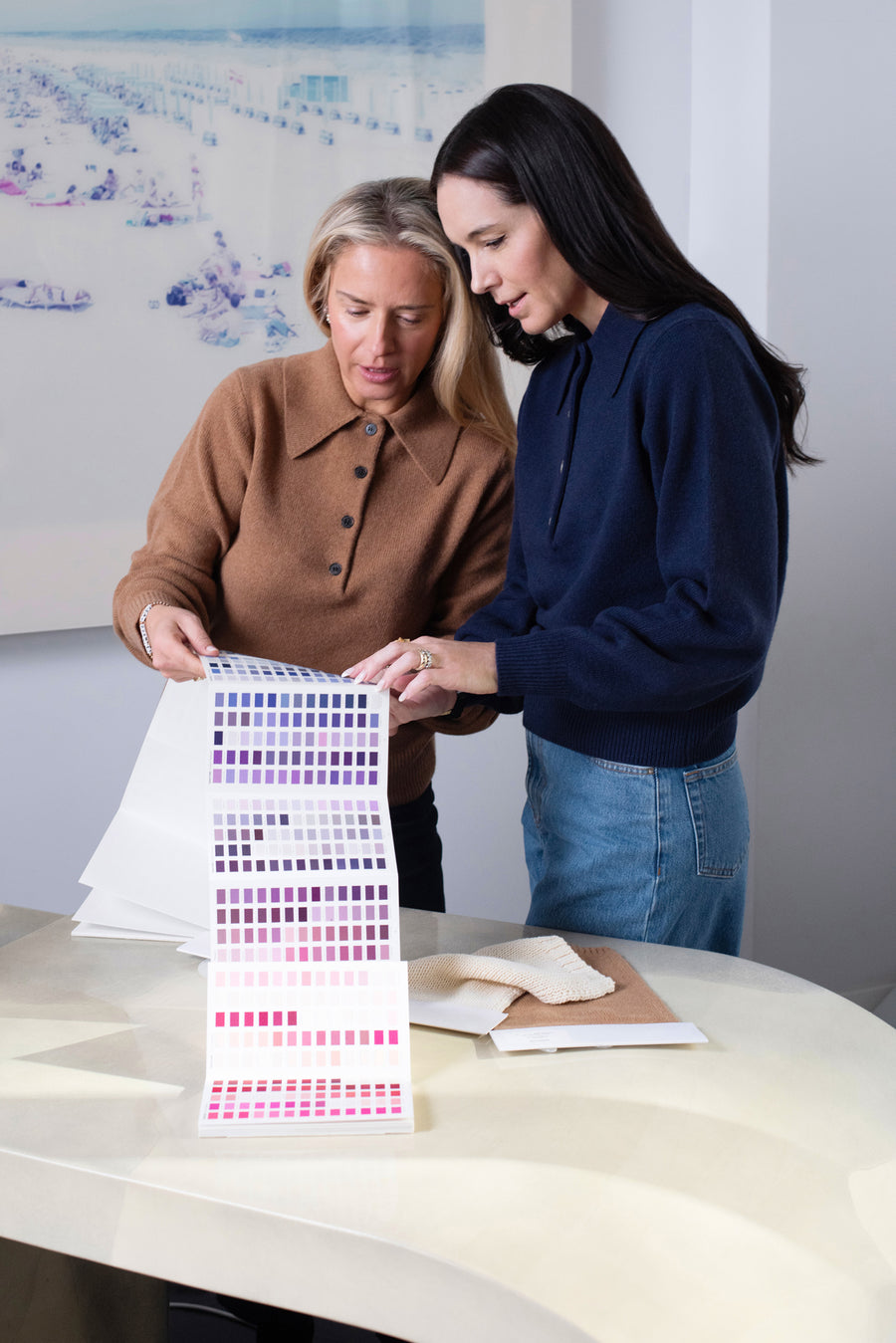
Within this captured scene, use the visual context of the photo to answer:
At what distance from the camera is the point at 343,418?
1.71 m

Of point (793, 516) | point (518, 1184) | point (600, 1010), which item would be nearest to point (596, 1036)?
point (600, 1010)

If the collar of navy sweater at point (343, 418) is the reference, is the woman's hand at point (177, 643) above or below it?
below

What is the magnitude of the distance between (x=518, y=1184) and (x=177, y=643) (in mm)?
793

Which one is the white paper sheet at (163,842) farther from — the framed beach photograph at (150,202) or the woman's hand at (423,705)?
the framed beach photograph at (150,202)

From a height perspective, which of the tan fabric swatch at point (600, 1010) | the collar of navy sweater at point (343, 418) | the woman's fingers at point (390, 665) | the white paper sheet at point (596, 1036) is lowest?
the tan fabric swatch at point (600, 1010)

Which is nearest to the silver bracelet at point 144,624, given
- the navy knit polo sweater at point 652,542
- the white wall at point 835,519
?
the navy knit polo sweater at point 652,542

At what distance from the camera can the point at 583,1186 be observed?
2.98 ft

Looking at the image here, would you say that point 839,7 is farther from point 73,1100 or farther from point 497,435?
point 73,1100

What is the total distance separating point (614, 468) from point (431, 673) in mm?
293

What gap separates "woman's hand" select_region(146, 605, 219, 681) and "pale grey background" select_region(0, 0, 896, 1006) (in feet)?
3.69

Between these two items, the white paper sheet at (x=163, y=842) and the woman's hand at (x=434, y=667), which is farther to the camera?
the white paper sheet at (x=163, y=842)

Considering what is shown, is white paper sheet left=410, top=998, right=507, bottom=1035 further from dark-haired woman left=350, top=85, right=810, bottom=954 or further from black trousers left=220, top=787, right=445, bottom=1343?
black trousers left=220, top=787, right=445, bottom=1343

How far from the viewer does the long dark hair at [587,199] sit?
1.26 metres

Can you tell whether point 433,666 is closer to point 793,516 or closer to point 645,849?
point 645,849
